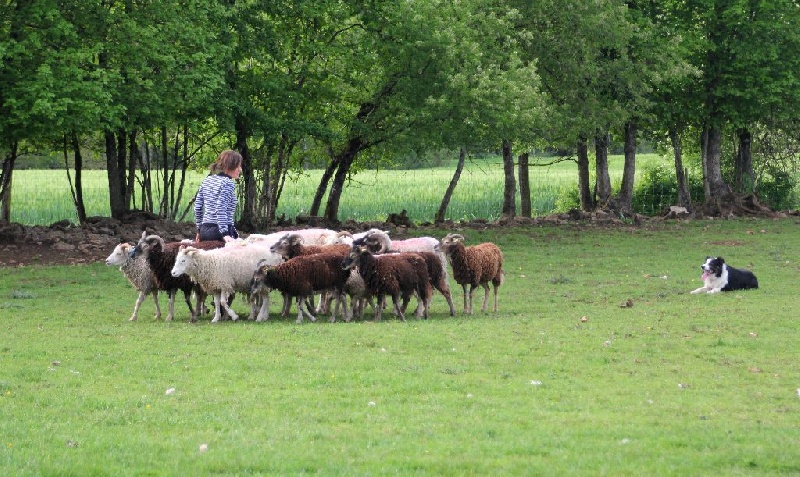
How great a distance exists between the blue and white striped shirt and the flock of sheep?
437mm

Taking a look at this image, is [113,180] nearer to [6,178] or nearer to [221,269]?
[6,178]

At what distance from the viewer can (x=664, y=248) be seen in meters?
30.9

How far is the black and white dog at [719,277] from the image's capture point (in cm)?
2067

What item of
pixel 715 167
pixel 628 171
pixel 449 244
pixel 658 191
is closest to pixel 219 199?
pixel 449 244

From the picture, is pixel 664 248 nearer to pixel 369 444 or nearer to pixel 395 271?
pixel 395 271

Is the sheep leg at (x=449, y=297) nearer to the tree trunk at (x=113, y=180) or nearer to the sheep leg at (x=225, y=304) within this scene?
the sheep leg at (x=225, y=304)

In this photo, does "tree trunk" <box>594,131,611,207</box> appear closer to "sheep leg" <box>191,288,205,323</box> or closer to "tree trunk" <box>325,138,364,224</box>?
"tree trunk" <box>325,138,364,224</box>

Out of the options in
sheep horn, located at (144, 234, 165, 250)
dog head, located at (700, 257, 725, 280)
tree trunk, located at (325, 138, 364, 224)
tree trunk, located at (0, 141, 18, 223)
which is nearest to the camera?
sheep horn, located at (144, 234, 165, 250)

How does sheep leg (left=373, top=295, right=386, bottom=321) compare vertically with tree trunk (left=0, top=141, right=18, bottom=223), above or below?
below

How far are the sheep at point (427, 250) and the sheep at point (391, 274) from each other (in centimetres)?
40

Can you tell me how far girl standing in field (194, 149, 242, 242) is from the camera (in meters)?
16.4

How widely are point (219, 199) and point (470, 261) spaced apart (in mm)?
4104

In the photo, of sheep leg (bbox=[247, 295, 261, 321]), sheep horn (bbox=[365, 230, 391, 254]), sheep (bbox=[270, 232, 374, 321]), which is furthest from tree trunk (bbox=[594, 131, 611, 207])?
sheep leg (bbox=[247, 295, 261, 321])

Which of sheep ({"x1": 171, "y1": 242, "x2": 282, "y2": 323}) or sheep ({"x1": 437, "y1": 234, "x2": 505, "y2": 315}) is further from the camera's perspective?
sheep ({"x1": 437, "y1": 234, "x2": 505, "y2": 315})
